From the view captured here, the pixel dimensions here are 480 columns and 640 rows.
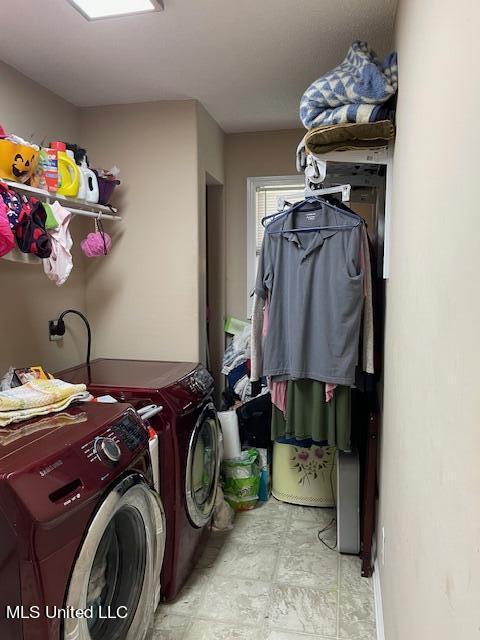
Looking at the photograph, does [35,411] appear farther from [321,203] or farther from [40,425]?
[321,203]

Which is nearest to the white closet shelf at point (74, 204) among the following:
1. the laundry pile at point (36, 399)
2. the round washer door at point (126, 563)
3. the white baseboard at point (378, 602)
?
the laundry pile at point (36, 399)

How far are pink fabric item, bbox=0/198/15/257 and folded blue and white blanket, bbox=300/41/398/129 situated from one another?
4.20 feet

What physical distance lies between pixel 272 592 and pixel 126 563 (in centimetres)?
87

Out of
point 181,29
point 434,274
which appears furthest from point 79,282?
point 434,274

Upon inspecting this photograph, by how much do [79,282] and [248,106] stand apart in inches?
59.7

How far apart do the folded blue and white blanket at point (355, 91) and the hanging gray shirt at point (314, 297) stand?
0.41m

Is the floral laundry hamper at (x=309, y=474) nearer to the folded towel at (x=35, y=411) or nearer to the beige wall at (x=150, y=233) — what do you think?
the beige wall at (x=150, y=233)

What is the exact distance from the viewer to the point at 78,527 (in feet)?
3.92

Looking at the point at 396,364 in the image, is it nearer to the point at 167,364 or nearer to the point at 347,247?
the point at 347,247

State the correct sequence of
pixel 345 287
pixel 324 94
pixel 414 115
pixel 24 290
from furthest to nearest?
pixel 24 290 → pixel 345 287 → pixel 324 94 → pixel 414 115

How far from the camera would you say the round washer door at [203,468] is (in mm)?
2125

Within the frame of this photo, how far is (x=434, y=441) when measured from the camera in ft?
2.79

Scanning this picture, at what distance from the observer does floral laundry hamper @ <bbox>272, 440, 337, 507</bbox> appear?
2799mm

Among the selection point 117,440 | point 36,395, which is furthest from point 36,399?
point 117,440
